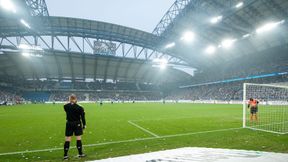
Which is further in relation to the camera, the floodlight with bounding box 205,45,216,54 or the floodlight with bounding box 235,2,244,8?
the floodlight with bounding box 205,45,216,54

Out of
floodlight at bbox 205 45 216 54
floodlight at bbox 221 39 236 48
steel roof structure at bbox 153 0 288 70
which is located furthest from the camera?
floodlight at bbox 205 45 216 54

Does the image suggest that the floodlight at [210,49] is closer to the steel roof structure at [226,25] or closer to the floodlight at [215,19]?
the steel roof structure at [226,25]

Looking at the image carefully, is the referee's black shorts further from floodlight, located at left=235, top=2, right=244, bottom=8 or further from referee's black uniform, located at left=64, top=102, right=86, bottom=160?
floodlight, located at left=235, top=2, right=244, bottom=8

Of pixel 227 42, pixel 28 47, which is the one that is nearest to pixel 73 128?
pixel 227 42

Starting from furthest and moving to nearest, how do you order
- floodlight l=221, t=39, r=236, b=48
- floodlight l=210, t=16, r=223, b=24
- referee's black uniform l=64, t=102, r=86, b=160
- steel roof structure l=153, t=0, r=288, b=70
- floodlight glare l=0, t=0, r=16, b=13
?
floodlight l=221, t=39, r=236, b=48, floodlight l=210, t=16, r=223, b=24, steel roof structure l=153, t=0, r=288, b=70, floodlight glare l=0, t=0, r=16, b=13, referee's black uniform l=64, t=102, r=86, b=160

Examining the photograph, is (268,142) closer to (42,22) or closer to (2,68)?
(42,22)

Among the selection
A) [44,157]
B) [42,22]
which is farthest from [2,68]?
[44,157]

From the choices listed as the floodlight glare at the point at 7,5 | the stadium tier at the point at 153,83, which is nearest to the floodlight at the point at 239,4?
the stadium tier at the point at 153,83

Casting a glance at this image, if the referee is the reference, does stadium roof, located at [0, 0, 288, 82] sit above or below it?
above

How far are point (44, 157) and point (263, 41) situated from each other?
177 ft

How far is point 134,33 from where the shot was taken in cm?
6025

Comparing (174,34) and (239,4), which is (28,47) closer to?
(174,34)

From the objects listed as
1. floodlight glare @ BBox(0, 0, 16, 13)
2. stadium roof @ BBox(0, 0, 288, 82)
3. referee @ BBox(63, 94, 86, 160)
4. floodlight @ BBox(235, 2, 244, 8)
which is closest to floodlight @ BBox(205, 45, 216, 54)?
stadium roof @ BBox(0, 0, 288, 82)

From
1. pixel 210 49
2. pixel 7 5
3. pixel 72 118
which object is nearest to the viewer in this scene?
pixel 72 118
